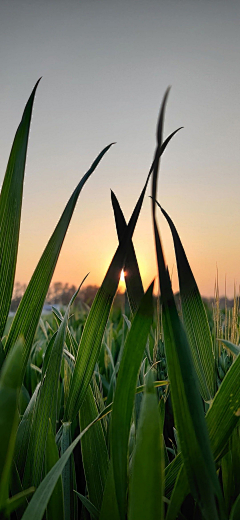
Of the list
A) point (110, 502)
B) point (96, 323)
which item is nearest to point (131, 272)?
point (96, 323)

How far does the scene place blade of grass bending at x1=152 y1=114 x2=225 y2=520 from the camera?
20cm

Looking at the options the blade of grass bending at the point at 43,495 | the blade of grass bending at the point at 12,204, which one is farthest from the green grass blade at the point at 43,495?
the blade of grass bending at the point at 12,204

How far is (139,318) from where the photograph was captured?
218 mm

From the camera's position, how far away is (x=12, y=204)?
0.25 m

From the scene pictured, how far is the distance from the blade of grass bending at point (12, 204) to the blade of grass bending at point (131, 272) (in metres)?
0.07

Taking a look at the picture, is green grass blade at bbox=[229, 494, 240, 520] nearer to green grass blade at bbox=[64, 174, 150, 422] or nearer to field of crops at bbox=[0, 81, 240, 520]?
field of crops at bbox=[0, 81, 240, 520]

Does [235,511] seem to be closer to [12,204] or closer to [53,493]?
[53,493]

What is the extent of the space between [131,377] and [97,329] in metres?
0.06

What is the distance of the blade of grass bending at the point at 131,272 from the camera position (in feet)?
0.94

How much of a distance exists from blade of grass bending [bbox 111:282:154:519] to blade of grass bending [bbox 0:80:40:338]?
95 mm

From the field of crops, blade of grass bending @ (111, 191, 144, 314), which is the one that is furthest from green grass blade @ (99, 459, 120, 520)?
blade of grass bending @ (111, 191, 144, 314)

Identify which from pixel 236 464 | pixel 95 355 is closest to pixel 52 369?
pixel 95 355

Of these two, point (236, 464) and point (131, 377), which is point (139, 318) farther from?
point (236, 464)

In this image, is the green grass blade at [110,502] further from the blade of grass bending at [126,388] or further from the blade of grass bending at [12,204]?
the blade of grass bending at [12,204]
